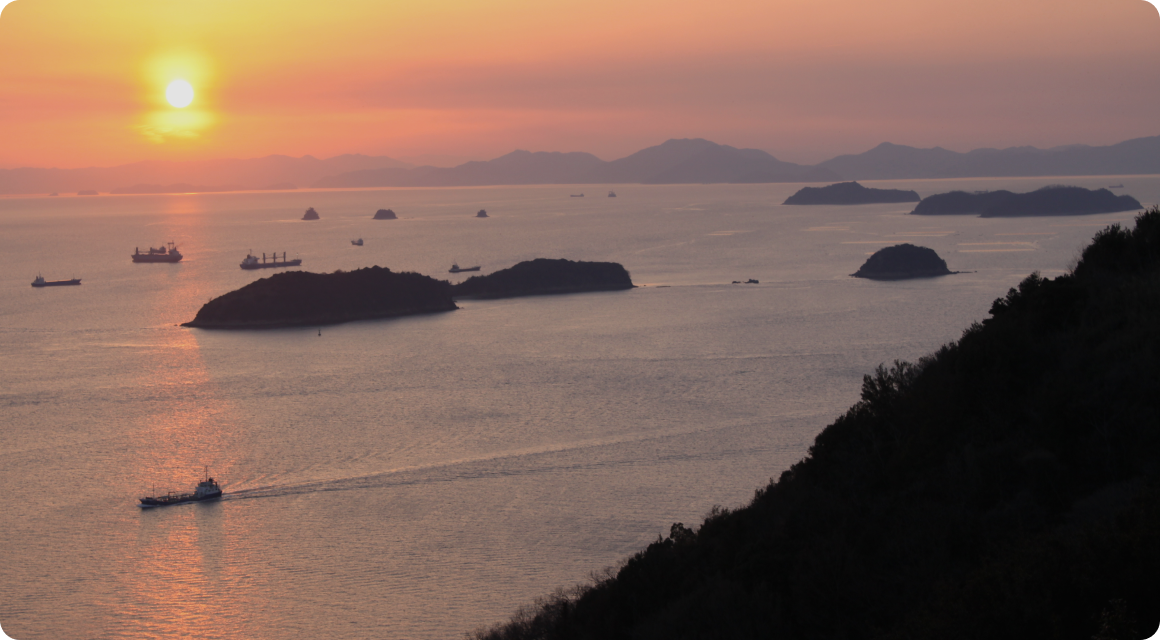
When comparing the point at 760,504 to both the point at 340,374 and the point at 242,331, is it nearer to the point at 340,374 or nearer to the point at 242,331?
the point at 340,374

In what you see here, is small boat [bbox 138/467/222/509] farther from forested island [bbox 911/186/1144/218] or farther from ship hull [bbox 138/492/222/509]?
forested island [bbox 911/186/1144/218]

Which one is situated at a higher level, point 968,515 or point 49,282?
point 49,282

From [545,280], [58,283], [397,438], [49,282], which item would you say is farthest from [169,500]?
[49,282]

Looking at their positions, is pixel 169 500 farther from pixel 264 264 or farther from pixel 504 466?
pixel 264 264

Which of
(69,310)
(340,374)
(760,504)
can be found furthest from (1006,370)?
(69,310)

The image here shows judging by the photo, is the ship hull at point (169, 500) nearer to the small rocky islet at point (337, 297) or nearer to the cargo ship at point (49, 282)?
the small rocky islet at point (337, 297)

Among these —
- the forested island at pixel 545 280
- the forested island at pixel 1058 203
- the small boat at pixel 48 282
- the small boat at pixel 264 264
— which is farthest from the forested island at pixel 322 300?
A: the forested island at pixel 1058 203

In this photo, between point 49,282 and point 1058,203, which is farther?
point 1058,203
